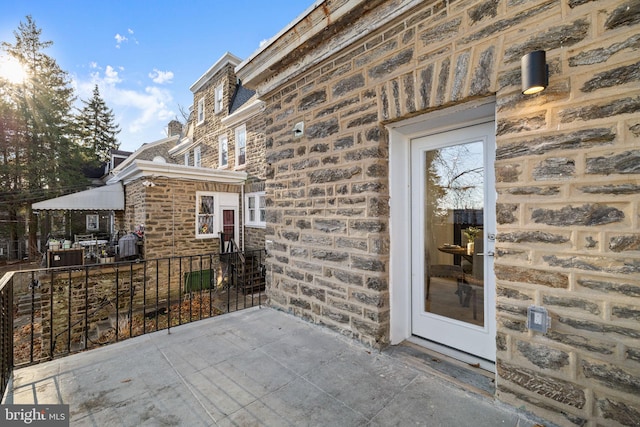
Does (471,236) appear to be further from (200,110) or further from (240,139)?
(200,110)

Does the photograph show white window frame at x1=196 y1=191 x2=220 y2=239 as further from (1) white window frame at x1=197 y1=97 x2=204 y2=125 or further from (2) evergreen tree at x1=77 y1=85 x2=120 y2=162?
(2) evergreen tree at x1=77 y1=85 x2=120 y2=162

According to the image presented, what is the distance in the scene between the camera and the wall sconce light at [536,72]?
5.24 feet

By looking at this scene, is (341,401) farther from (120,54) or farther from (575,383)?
(120,54)

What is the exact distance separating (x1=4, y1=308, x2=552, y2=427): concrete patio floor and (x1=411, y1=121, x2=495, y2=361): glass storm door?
1.77 ft

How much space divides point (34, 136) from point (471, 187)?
20586 millimetres

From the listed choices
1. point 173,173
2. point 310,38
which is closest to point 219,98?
point 173,173

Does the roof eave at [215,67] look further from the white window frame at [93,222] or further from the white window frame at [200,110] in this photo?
the white window frame at [93,222]

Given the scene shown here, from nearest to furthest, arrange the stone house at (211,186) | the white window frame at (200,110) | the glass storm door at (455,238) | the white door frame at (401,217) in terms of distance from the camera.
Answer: the glass storm door at (455,238), the white door frame at (401,217), the stone house at (211,186), the white window frame at (200,110)

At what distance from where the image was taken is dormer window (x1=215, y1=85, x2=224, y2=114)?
11.7 m

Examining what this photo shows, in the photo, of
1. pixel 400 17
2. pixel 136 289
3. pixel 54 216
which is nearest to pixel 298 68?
pixel 400 17

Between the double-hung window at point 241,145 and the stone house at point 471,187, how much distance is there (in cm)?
663

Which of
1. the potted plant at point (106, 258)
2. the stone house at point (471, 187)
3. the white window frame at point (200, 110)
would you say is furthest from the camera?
the white window frame at point (200, 110)

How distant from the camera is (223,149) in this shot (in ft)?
37.6

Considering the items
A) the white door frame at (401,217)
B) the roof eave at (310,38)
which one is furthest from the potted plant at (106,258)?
the white door frame at (401,217)
